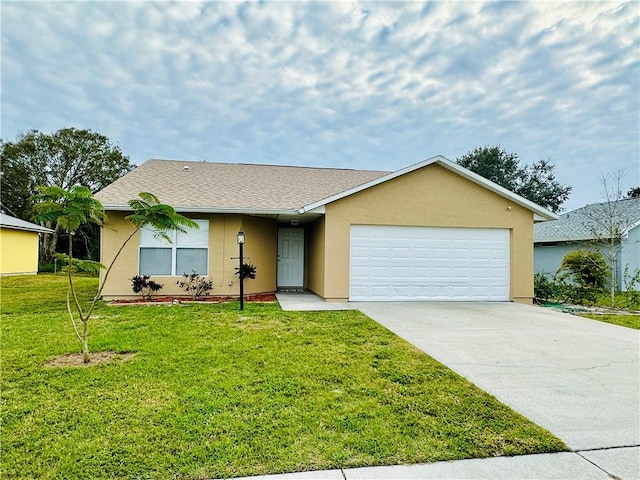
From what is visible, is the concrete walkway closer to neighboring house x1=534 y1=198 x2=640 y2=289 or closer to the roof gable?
the roof gable

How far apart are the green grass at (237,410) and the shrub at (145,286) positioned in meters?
4.15

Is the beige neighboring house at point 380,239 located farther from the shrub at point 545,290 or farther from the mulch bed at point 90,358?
the mulch bed at point 90,358

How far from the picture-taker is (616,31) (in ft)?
30.4

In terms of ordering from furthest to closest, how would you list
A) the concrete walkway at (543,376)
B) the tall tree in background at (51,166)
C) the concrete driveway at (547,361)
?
the tall tree in background at (51,166) < the concrete driveway at (547,361) < the concrete walkway at (543,376)

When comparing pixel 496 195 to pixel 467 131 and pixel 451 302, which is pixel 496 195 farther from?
pixel 467 131

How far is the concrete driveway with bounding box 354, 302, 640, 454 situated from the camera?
3295 millimetres

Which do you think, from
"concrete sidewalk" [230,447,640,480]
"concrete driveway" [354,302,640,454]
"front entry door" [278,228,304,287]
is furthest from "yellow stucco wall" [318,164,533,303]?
"concrete sidewalk" [230,447,640,480]

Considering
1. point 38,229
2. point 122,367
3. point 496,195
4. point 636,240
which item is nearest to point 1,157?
point 38,229

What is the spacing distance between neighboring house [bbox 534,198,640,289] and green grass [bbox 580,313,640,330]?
4281 millimetres

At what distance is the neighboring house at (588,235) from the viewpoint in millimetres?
14445

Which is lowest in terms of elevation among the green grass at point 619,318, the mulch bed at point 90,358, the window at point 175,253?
the green grass at point 619,318

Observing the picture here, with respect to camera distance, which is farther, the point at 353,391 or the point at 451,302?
the point at 451,302

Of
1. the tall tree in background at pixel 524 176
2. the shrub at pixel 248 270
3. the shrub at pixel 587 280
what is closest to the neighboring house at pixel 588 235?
the shrub at pixel 587 280

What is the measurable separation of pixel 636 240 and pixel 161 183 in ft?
62.6
